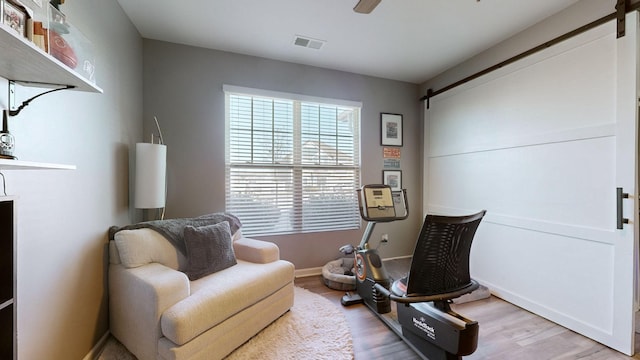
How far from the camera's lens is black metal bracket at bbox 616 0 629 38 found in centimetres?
188

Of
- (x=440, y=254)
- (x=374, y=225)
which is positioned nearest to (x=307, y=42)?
(x=374, y=225)

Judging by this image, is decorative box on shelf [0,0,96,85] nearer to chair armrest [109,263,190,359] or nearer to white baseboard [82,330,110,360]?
chair armrest [109,263,190,359]

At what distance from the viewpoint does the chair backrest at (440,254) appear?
147 centimetres

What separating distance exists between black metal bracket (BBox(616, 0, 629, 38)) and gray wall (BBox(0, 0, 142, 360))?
3.66 metres

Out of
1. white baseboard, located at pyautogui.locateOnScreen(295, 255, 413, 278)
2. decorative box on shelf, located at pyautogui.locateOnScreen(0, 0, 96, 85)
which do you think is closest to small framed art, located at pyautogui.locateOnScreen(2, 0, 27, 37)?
decorative box on shelf, located at pyautogui.locateOnScreen(0, 0, 96, 85)

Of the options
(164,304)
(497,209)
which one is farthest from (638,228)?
(164,304)

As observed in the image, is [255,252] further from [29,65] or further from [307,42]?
[307,42]

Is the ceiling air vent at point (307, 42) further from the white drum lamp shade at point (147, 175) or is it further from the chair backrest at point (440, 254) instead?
the chair backrest at point (440, 254)

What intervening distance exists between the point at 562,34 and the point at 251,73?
307 cm

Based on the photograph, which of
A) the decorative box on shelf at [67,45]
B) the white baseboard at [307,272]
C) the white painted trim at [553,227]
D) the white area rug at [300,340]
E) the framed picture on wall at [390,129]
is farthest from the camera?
the framed picture on wall at [390,129]

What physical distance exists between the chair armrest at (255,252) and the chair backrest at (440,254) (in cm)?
130

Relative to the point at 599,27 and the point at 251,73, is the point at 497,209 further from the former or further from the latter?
the point at 251,73

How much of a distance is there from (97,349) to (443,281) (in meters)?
2.38

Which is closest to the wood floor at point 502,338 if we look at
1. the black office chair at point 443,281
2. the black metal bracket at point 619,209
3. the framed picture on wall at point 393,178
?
the black office chair at point 443,281
